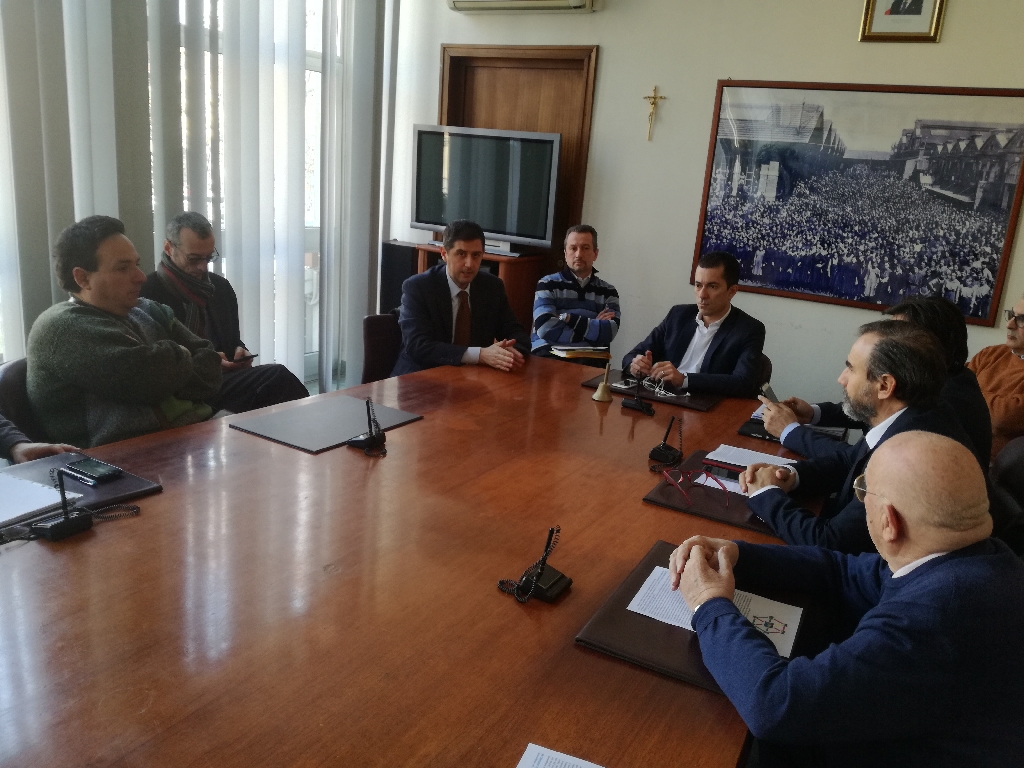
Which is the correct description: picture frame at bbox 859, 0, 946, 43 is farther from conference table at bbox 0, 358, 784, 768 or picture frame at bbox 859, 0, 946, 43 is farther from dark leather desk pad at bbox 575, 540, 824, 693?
dark leather desk pad at bbox 575, 540, 824, 693

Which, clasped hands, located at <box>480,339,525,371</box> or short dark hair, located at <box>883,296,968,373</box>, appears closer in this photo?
short dark hair, located at <box>883,296,968,373</box>

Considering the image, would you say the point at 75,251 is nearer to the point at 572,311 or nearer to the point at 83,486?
the point at 83,486

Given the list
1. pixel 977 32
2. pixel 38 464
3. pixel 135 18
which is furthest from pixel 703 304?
pixel 135 18

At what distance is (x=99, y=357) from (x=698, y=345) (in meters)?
2.24

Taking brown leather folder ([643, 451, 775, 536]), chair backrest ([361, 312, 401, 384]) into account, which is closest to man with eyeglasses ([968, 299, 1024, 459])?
brown leather folder ([643, 451, 775, 536])

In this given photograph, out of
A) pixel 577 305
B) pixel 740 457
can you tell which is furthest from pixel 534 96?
pixel 740 457

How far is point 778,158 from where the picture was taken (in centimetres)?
435

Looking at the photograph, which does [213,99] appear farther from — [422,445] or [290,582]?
[290,582]

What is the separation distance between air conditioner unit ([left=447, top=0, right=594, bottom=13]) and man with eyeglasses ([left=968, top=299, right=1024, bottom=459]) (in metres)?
2.87

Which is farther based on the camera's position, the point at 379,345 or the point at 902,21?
the point at 902,21

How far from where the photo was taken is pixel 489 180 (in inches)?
195

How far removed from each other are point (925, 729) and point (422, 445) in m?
1.33

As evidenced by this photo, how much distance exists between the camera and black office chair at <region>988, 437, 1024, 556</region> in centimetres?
208

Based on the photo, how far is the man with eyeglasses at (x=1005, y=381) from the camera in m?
2.97
